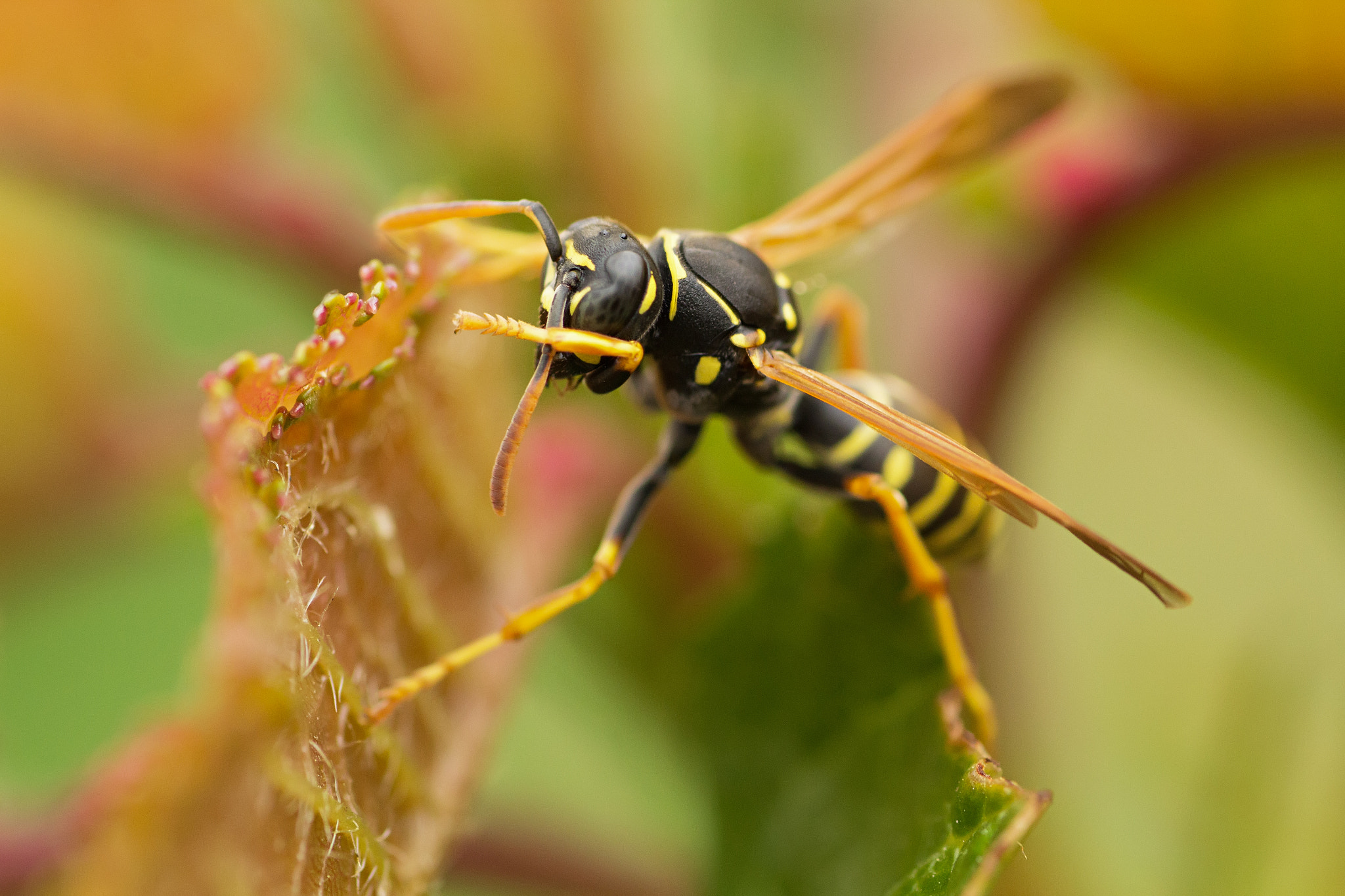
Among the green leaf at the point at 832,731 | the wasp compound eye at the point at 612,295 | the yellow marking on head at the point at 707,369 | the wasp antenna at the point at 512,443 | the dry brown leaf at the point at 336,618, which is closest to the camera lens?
the dry brown leaf at the point at 336,618

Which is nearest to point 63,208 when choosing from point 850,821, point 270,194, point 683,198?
point 270,194

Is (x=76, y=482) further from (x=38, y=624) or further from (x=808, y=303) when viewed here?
(x=808, y=303)

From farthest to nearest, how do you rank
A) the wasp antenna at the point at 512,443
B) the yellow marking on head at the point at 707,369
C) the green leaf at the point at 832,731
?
the yellow marking on head at the point at 707,369, the wasp antenna at the point at 512,443, the green leaf at the point at 832,731

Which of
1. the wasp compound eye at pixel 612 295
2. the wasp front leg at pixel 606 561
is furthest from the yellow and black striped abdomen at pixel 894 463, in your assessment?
the wasp compound eye at pixel 612 295

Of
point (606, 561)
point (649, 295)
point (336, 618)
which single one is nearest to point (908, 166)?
point (649, 295)

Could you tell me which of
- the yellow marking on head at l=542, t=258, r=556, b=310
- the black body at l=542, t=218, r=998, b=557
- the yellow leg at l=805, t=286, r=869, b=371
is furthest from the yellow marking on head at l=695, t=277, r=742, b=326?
the yellow leg at l=805, t=286, r=869, b=371

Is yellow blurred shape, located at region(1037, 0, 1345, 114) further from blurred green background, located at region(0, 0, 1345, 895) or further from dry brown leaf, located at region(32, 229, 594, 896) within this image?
dry brown leaf, located at region(32, 229, 594, 896)

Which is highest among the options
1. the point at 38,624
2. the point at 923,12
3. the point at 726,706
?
the point at 923,12

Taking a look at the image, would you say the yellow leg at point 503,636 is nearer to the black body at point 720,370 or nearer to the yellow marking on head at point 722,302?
the black body at point 720,370
